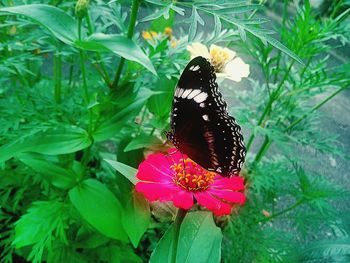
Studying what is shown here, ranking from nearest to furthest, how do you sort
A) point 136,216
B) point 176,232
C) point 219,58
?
point 176,232, point 136,216, point 219,58

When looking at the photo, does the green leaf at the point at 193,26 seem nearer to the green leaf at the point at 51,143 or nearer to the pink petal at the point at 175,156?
the pink petal at the point at 175,156

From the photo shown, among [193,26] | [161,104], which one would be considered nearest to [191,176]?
[193,26]

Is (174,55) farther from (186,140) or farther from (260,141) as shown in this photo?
(260,141)

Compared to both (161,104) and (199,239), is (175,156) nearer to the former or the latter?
(199,239)

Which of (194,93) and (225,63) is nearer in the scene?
(194,93)

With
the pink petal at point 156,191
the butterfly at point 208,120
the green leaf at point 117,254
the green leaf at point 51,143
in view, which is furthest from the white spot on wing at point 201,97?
the green leaf at point 117,254

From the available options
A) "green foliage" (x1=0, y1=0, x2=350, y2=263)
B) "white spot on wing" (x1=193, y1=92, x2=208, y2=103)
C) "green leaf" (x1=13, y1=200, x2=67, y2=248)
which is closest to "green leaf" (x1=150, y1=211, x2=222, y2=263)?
"green foliage" (x1=0, y1=0, x2=350, y2=263)
